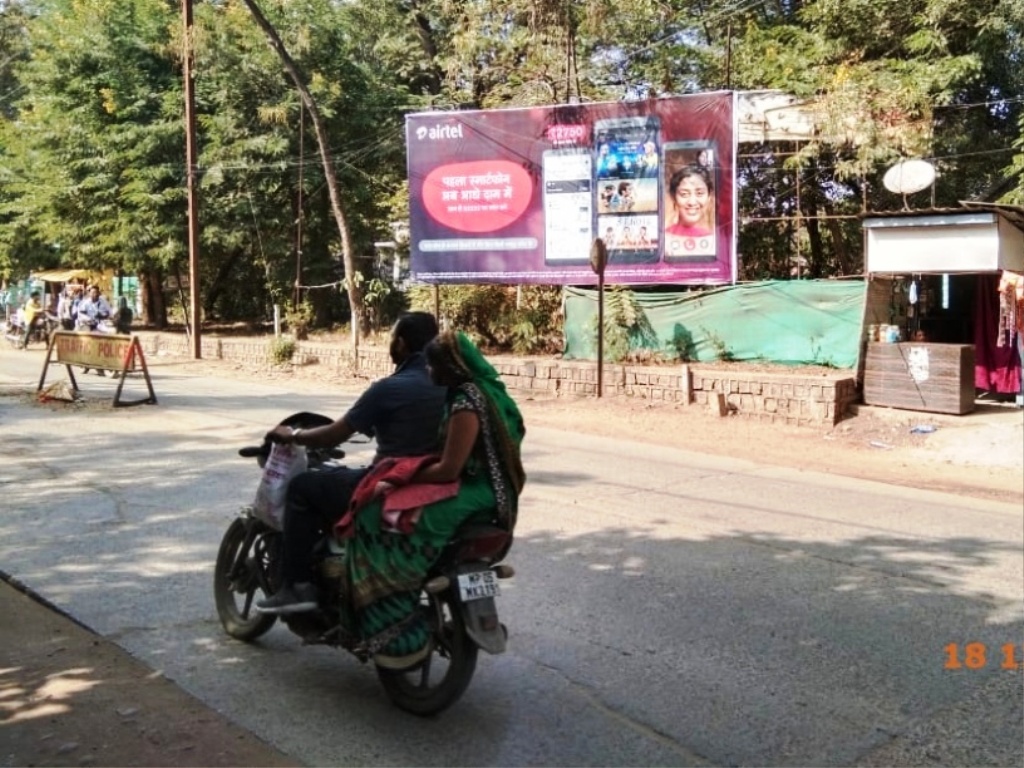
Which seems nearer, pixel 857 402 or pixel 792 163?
pixel 857 402

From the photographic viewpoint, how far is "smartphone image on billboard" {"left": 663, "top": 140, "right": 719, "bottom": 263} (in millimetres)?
15461

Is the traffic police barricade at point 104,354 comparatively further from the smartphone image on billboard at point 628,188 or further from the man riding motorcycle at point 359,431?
the man riding motorcycle at point 359,431

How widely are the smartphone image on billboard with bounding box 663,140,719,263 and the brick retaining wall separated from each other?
1.98 m

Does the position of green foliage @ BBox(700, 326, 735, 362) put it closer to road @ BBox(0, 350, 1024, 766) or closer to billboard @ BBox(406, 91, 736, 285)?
billboard @ BBox(406, 91, 736, 285)

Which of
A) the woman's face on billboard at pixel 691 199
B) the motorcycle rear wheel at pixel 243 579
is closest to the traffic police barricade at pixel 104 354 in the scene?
the woman's face on billboard at pixel 691 199

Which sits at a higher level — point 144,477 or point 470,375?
point 470,375

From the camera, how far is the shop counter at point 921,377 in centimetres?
1212

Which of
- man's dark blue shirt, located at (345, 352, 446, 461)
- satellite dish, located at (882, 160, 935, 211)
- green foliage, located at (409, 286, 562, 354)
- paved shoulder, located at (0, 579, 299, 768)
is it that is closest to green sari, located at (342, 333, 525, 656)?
man's dark blue shirt, located at (345, 352, 446, 461)

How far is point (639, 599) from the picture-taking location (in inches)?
212

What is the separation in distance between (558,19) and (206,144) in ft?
31.8

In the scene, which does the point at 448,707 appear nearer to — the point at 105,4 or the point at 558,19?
the point at 558,19

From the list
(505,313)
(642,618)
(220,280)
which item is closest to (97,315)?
(220,280)

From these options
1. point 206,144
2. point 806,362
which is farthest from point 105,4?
point 806,362

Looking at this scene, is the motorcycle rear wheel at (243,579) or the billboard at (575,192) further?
the billboard at (575,192)
